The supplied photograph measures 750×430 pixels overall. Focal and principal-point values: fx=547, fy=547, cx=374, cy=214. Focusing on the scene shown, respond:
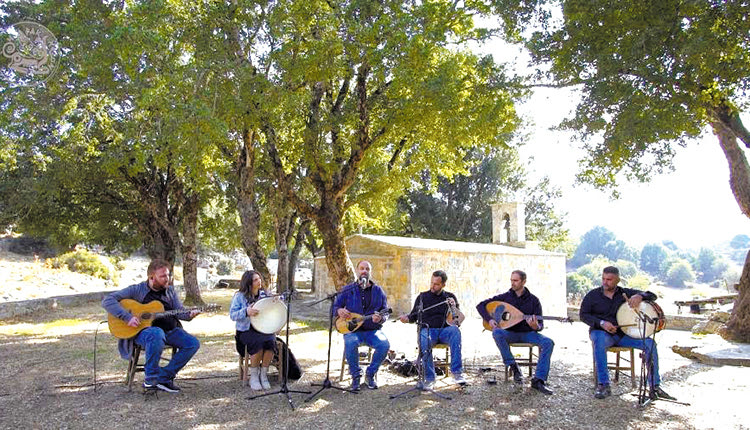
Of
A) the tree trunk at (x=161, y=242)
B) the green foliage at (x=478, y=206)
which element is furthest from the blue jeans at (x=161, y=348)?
the green foliage at (x=478, y=206)

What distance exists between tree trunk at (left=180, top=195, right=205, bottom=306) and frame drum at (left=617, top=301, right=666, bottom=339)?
553 inches

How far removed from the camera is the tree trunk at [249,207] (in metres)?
12.8

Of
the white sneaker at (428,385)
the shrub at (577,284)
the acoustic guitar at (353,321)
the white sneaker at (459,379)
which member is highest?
the acoustic guitar at (353,321)

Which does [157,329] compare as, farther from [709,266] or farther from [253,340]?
[709,266]

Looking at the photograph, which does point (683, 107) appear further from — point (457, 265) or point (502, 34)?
point (457, 265)

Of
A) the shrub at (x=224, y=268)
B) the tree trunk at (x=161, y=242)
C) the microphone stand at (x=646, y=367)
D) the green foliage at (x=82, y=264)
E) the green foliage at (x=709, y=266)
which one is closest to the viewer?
the microphone stand at (x=646, y=367)

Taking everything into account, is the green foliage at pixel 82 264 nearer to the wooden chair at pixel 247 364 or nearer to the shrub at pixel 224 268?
the shrub at pixel 224 268

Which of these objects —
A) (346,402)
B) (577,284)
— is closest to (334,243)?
(346,402)

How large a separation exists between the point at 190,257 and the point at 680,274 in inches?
4015

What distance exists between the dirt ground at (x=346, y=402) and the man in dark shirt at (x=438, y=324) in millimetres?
276

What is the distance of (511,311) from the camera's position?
6449mm

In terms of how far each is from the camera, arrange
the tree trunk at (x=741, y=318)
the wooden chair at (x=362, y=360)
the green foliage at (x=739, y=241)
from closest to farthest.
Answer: the wooden chair at (x=362, y=360)
the tree trunk at (x=741, y=318)
the green foliage at (x=739, y=241)

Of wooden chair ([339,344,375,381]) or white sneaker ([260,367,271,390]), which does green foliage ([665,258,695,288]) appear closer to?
wooden chair ([339,344,375,381])

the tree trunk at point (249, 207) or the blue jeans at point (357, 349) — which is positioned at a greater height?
the tree trunk at point (249, 207)
